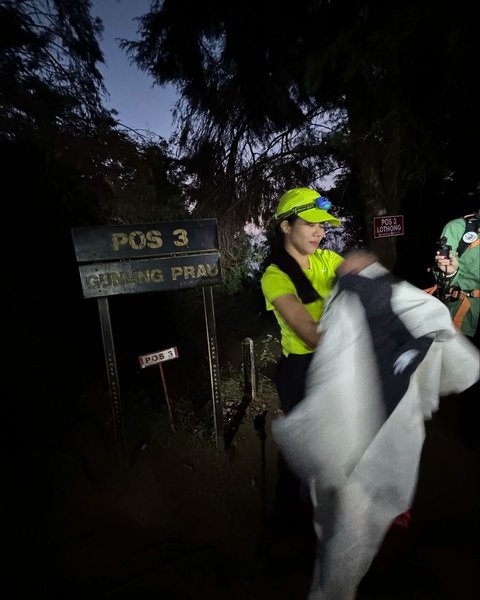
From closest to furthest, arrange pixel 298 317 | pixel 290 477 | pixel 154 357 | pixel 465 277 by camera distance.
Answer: pixel 298 317, pixel 290 477, pixel 465 277, pixel 154 357

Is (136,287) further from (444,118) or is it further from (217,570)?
(444,118)

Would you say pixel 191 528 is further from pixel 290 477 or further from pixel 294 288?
A: pixel 294 288

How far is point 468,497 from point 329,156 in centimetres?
572

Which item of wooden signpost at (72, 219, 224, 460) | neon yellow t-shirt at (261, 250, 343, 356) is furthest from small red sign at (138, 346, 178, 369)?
neon yellow t-shirt at (261, 250, 343, 356)

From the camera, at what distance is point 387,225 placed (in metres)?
5.14

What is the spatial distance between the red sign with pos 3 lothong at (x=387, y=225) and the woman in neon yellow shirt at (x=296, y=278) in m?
3.26

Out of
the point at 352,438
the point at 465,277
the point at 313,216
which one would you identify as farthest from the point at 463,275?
the point at 352,438

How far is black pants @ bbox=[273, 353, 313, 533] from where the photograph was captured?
6.91 ft

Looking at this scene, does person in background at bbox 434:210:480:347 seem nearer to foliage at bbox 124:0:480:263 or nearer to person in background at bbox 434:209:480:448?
person in background at bbox 434:209:480:448

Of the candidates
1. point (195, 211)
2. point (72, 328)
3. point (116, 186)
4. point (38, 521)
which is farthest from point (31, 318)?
point (38, 521)

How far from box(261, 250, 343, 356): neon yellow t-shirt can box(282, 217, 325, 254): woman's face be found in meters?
0.15

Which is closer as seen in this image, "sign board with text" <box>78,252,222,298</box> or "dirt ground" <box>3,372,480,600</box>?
"dirt ground" <box>3,372,480,600</box>

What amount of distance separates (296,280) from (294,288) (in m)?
0.05

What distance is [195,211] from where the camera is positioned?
633cm
